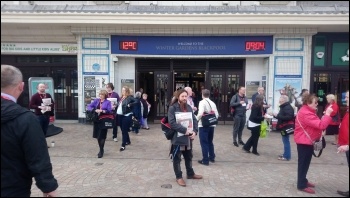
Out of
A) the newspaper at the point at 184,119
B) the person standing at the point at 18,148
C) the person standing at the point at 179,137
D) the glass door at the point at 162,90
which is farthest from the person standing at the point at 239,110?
the person standing at the point at 18,148

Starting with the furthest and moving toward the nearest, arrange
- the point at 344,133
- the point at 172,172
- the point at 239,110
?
the point at 239,110 → the point at 172,172 → the point at 344,133

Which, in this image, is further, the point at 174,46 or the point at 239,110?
the point at 174,46

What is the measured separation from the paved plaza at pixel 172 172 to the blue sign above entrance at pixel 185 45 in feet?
13.2

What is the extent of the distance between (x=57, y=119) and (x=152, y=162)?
23.1ft

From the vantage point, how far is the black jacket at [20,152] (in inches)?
80.6

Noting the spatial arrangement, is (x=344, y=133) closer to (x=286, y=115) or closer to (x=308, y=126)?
(x=308, y=126)

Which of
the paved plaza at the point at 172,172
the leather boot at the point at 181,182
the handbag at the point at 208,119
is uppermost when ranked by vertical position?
the handbag at the point at 208,119

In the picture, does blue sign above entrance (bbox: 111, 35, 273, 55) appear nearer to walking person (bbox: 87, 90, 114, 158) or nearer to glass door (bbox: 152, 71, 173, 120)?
glass door (bbox: 152, 71, 173, 120)

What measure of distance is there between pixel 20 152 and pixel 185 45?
870 centimetres

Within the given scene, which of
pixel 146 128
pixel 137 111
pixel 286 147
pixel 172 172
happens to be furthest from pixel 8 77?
pixel 146 128

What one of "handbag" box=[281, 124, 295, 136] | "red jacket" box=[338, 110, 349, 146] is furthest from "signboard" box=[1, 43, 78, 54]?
"red jacket" box=[338, 110, 349, 146]

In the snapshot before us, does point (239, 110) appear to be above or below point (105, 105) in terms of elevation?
below

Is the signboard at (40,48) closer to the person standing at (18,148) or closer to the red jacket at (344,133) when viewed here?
the person standing at (18,148)

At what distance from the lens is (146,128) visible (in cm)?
970
